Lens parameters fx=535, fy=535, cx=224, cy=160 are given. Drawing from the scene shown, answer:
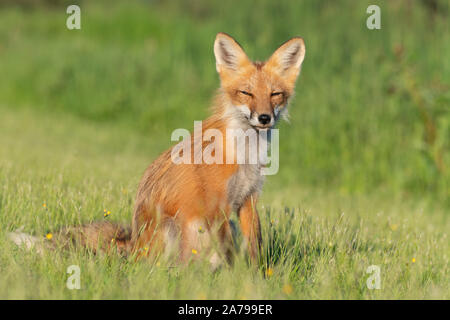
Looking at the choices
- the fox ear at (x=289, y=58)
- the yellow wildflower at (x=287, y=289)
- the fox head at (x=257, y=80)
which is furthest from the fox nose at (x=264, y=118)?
the yellow wildflower at (x=287, y=289)

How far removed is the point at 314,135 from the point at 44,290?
25.6 ft

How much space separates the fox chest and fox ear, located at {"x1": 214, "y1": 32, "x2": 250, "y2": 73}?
2.99ft

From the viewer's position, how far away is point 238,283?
3.51 metres

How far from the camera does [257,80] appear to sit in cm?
443

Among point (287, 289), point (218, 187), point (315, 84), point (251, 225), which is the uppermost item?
point (315, 84)

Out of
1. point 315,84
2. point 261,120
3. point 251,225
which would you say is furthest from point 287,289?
point 315,84

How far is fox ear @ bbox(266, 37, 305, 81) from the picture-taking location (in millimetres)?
4547

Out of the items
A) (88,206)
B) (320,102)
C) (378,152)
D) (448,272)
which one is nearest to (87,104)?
(320,102)

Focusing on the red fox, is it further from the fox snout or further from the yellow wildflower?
the yellow wildflower

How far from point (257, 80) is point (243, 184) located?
0.88 metres

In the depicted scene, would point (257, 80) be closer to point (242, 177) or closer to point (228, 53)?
point (228, 53)

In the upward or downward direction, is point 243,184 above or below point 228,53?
below

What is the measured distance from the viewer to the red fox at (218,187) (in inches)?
159
